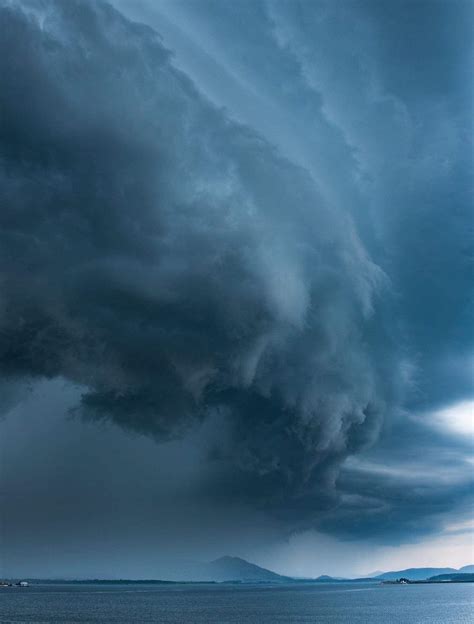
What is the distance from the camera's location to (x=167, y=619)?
189000 millimetres

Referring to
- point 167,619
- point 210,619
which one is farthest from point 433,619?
point 167,619

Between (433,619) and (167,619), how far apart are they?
8080cm

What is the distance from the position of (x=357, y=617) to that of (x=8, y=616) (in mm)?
108556

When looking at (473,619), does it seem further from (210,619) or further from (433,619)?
(210,619)

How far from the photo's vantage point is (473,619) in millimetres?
187375

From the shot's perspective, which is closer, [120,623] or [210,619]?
[120,623]

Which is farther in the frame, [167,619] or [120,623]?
[167,619]

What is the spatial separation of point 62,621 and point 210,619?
44197mm

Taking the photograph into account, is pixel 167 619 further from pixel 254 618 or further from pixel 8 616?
pixel 8 616

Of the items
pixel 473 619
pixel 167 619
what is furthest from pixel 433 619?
pixel 167 619

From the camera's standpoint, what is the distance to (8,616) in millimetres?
188875

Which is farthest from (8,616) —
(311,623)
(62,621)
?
(311,623)

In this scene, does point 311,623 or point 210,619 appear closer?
point 311,623

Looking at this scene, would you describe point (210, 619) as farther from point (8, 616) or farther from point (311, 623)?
point (8, 616)
